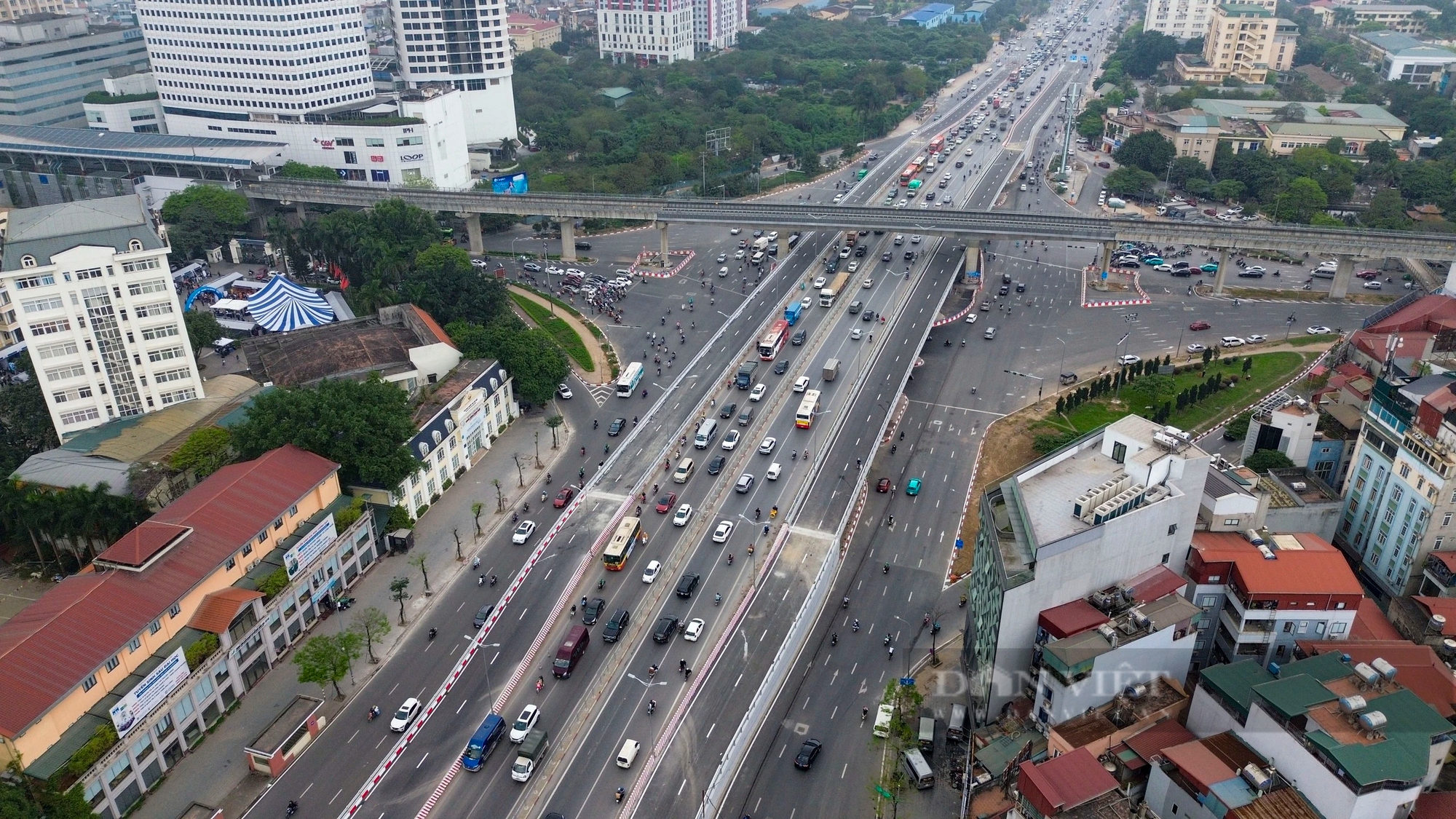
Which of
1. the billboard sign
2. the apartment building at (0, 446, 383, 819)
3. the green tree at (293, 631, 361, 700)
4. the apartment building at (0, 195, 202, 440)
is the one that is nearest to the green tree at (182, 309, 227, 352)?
the apartment building at (0, 195, 202, 440)

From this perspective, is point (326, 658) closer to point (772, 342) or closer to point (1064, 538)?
point (1064, 538)

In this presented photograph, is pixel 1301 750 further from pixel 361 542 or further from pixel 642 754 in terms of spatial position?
pixel 361 542

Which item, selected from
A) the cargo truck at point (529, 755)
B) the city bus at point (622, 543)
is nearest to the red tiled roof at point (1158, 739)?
the cargo truck at point (529, 755)

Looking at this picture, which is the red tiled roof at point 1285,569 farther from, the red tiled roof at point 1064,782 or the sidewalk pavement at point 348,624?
the sidewalk pavement at point 348,624

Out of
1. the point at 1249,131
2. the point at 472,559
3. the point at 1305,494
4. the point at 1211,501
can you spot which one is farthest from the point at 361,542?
the point at 1249,131

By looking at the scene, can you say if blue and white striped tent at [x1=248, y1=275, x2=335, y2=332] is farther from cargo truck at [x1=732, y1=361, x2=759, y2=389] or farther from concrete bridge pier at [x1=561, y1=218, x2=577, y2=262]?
cargo truck at [x1=732, y1=361, x2=759, y2=389]
